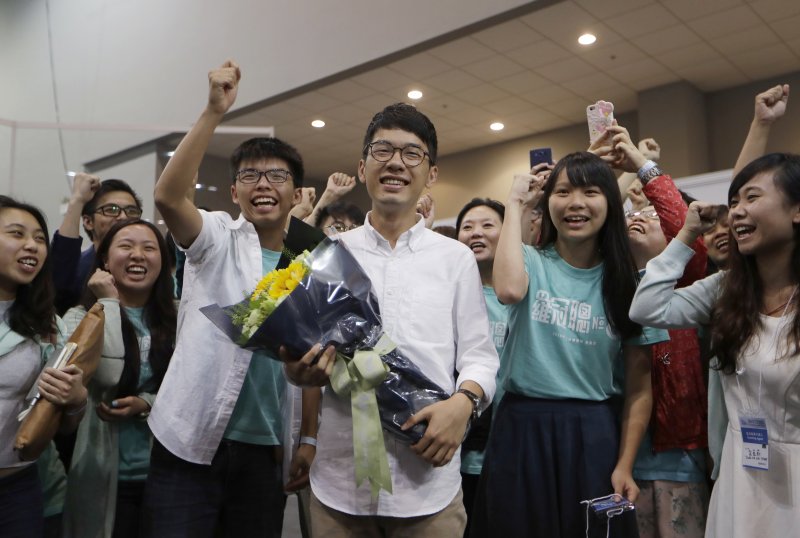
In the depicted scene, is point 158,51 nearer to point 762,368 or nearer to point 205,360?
point 205,360

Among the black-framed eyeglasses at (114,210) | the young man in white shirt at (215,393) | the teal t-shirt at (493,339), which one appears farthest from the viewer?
the black-framed eyeglasses at (114,210)

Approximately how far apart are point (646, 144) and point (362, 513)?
5.59 feet

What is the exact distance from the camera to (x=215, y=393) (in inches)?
70.7

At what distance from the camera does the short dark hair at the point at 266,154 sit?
6.82 feet

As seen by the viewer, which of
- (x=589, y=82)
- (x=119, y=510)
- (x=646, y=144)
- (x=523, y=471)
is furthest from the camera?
(x=589, y=82)

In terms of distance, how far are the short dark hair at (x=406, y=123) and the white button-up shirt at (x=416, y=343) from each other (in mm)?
220

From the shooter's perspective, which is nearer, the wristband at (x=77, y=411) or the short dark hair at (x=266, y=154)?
the wristband at (x=77, y=411)

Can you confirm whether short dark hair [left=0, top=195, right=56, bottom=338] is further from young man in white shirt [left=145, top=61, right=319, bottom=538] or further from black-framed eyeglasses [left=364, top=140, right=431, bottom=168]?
black-framed eyeglasses [left=364, top=140, right=431, bottom=168]

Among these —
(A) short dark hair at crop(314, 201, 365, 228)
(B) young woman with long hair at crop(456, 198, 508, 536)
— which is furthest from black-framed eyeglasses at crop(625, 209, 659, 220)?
(A) short dark hair at crop(314, 201, 365, 228)

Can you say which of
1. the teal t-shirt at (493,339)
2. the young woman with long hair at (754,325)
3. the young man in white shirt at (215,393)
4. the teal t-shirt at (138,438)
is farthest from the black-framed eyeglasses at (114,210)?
the young woman with long hair at (754,325)

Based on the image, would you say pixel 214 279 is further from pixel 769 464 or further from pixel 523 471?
pixel 769 464

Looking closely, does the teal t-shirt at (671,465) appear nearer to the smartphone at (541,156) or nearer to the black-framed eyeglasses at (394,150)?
the smartphone at (541,156)

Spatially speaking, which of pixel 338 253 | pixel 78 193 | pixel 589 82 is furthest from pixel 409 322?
pixel 589 82

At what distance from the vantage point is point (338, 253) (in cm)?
143
